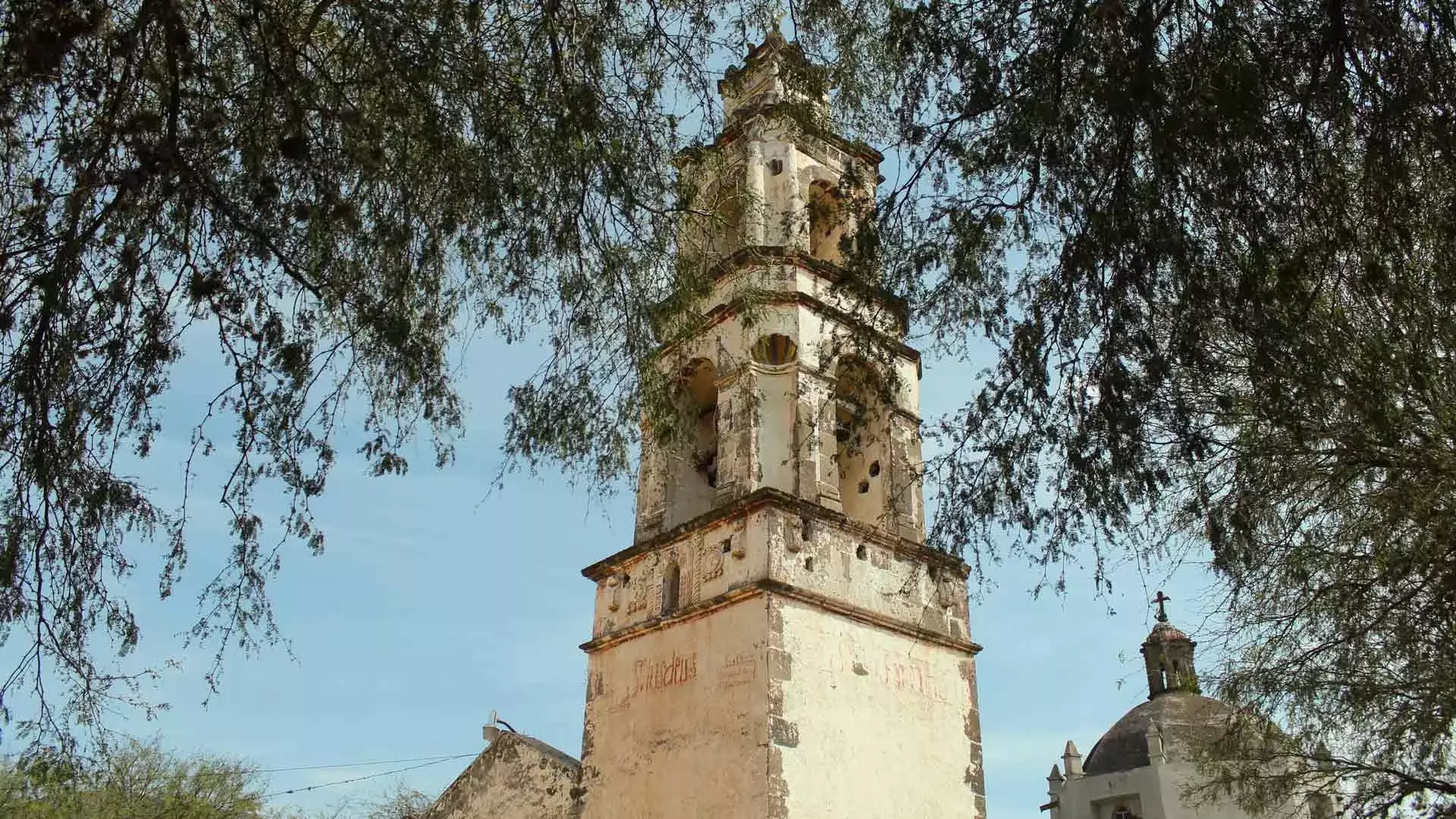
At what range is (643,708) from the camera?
955cm

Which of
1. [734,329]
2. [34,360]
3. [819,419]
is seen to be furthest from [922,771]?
[34,360]

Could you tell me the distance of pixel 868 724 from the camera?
9062mm

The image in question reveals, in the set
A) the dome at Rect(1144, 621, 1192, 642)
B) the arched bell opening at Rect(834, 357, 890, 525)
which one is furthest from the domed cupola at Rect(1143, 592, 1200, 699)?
the arched bell opening at Rect(834, 357, 890, 525)

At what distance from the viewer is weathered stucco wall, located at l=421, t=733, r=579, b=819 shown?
33.9 ft

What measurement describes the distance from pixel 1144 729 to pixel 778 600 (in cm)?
1504

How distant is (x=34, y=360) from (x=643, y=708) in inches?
255

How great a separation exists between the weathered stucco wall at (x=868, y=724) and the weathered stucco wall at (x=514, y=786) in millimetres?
2478

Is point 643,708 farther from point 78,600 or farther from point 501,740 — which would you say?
point 78,600

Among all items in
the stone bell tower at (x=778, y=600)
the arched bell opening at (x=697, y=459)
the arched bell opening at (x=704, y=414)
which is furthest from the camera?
the arched bell opening at (x=704, y=414)

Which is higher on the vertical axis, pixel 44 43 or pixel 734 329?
pixel 734 329

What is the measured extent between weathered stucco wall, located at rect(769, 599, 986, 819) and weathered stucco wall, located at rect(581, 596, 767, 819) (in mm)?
221

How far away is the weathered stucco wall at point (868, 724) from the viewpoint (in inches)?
335

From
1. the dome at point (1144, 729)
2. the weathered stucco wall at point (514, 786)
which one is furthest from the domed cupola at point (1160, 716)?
the weathered stucco wall at point (514, 786)

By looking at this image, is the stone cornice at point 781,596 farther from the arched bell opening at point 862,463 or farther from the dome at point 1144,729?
the dome at point 1144,729
